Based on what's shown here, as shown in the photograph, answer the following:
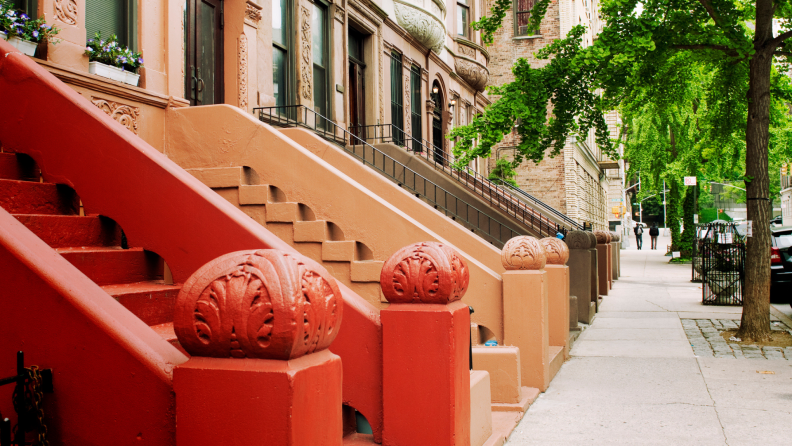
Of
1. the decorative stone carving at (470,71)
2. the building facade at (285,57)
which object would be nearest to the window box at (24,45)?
the building facade at (285,57)

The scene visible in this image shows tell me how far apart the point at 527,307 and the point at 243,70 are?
20.6 feet

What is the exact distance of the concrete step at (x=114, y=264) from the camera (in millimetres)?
4305

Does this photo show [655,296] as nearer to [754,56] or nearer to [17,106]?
[754,56]

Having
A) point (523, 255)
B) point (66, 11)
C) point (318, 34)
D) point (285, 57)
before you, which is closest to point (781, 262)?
point (523, 255)

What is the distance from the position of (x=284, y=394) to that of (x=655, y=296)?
15.2m

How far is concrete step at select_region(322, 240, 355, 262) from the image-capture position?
6.70 m

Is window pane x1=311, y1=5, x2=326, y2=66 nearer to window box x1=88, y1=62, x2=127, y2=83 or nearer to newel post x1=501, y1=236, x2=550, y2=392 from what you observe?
window box x1=88, y1=62, x2=127, y2=83

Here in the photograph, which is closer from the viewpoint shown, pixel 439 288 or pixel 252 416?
pixel 252 416

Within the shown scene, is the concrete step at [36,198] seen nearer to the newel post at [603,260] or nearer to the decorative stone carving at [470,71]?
the newel post at [603,260]

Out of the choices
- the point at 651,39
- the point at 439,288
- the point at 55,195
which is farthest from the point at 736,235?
the point at 55,195

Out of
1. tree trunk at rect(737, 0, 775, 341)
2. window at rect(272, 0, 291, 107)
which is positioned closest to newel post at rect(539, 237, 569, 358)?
tree trunk at rect(737, 0, 775, 341)

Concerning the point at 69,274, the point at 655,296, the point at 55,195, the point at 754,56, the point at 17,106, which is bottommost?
the point at 655,296

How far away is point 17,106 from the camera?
489 centimetres

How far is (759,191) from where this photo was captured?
958cm
